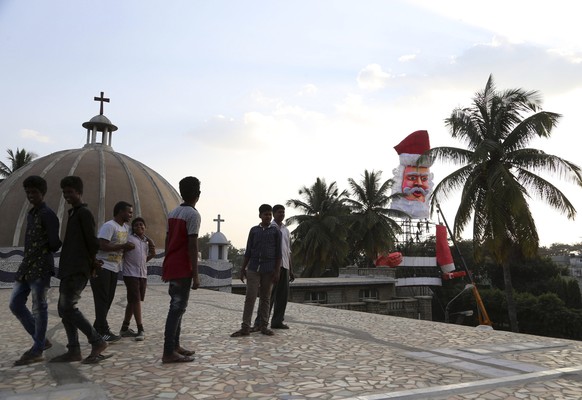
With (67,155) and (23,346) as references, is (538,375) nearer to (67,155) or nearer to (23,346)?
(23,346)

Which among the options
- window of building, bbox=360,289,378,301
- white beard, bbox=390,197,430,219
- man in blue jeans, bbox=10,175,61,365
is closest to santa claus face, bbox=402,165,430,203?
white beard, bbox=390,197,430,219

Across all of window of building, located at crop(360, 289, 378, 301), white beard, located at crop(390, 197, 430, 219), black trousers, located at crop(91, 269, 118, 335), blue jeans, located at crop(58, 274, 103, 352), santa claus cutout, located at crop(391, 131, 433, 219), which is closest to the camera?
blue jeans, located at crop(58, 274, 103, 352)

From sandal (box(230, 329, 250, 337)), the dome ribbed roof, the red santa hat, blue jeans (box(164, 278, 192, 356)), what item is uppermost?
the red santa hat

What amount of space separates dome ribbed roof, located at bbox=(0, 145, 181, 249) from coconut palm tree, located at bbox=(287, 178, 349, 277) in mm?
9958

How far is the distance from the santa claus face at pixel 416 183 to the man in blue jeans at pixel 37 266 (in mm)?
40016

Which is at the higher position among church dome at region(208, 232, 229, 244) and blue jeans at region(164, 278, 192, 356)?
church dome at region(208, 232, 229, 244)

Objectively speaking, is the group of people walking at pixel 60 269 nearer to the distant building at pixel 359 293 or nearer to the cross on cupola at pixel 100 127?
the distant building at pixel 359 293

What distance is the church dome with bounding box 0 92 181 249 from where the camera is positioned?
83.9 feet

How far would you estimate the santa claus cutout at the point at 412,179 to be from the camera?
4153 centimetres

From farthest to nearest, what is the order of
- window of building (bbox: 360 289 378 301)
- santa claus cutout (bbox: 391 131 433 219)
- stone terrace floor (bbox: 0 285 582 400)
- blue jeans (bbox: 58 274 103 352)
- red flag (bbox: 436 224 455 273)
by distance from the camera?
santa claus cutout (bbox: 391 131 433 219) → window of building (bbox: 360 289 378 301) → red flag (bbox: 436 224 455 273) → blue jeans (bbox: 58 274 103 352) → stone terrace floor (bbox: 0 285 582 400)

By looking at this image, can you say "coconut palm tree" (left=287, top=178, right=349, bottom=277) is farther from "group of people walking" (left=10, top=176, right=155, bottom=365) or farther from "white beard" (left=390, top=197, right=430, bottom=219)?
"group of people walking" (left=10, top=176, right=155, bottom=365)

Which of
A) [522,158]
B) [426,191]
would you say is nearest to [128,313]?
[522,158]

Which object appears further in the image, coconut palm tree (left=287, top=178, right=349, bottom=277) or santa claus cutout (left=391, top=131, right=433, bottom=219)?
santa claus cutout (left=391, top=131, right=433, bottom=219)

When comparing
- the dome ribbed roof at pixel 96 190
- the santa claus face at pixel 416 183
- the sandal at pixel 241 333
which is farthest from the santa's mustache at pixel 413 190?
the sandal at pixel 241 333
